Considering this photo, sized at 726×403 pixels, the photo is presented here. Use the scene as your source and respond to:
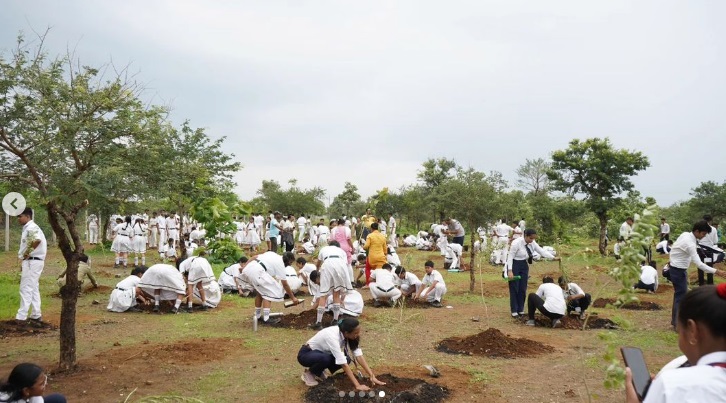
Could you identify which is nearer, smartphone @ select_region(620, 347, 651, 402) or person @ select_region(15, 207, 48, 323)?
smartphone @ select_region(620, 347, 651, 402)

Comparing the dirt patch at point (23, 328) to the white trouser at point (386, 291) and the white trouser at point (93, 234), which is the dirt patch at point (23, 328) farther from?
the white trouser at point (93, 234)

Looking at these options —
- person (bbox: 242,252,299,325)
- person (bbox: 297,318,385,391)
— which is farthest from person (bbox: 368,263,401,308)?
person (bbox: 297,318,385,391)

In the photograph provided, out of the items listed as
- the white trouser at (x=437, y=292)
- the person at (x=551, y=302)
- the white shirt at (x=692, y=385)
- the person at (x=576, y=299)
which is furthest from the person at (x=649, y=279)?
the white shirt at (x=692, y=385)

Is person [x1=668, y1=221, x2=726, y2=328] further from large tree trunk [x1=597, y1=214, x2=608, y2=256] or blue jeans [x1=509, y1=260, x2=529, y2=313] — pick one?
large tree trunk [x1=597, y1=214, x2=608, y2=256]

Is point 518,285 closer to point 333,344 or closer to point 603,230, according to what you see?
point 333,344

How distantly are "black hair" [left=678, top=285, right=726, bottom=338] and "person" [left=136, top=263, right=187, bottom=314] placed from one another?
11595mm

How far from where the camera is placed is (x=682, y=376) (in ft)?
6.70

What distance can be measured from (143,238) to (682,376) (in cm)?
2145

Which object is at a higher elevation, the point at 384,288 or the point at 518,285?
the point at 518,285

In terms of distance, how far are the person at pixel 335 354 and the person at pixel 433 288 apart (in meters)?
6.65

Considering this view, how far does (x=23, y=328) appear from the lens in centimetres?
998

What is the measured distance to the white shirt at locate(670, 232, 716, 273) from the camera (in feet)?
32.3

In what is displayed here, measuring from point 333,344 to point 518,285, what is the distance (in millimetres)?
6321


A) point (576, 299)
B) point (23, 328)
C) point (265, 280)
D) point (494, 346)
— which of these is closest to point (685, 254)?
point (576, 299)
